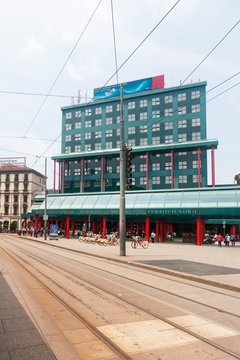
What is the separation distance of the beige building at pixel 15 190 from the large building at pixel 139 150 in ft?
102

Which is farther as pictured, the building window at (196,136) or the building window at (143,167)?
the building window at (143,167)

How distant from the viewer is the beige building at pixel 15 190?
10069 centimetres

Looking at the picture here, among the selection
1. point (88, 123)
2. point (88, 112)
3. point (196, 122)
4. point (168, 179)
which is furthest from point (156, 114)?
point (88, 112)

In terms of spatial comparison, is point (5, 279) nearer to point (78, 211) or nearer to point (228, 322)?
point (228, 322)

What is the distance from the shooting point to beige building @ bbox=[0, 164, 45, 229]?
330ft

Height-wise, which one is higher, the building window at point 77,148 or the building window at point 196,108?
the building window at point 196,108

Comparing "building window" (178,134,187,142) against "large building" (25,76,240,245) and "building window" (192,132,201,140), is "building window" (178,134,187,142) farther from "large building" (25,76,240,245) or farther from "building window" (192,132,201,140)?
"building window" (192,132,201,140)

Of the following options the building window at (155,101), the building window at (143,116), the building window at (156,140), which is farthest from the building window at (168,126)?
the building window at (155,101)

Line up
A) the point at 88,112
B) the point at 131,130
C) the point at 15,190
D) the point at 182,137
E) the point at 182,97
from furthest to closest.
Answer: the point at 15,190
the point at 88,112
the point at 131,130
the point at 182,97
the point at 182,137

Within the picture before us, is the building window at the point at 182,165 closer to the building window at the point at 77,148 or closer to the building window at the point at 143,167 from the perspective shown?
the building window at the point at 143,167

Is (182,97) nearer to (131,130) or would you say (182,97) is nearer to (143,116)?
(143,116)

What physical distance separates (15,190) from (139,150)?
54.5 metres

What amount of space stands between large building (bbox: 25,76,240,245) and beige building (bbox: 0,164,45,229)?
102 feet

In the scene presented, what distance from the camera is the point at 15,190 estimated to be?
102938 millimetres
